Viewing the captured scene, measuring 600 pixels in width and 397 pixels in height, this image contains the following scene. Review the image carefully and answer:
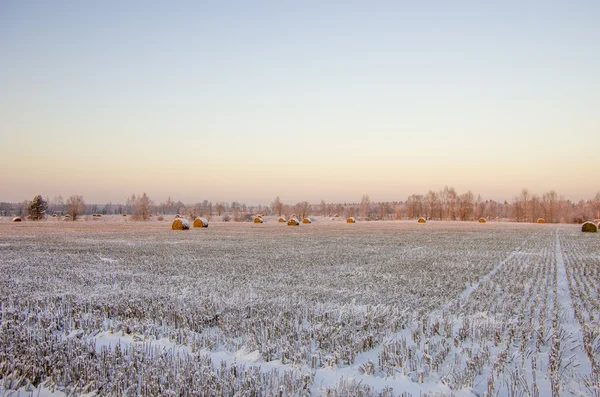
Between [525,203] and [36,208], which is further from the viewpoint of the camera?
[525,203]

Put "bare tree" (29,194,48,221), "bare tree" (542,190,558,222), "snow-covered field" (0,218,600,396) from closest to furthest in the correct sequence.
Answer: "snow-covered field" (0,218,600,396) → "bare tree" (29,194,48,221) → "bare tree" (542,190,558,222)

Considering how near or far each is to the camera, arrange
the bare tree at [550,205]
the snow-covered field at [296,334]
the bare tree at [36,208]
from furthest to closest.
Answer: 1. the bare tree at [550,205]
2. the bare tree at [36,208]
3. the snow-covered field at [296,334]

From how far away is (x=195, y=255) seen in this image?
2119 cm

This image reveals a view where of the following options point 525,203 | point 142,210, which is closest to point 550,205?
point 525,203

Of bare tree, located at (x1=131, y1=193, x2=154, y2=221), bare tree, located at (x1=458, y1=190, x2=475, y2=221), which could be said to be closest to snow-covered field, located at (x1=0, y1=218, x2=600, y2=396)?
bare tree, located at (x1=131, y1=193, x2=154, y2=221)

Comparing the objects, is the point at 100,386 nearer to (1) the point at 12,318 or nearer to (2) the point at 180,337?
(2) the point at 180,337

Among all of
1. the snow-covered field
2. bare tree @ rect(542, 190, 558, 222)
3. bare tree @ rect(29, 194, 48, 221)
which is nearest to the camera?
the snow-covered field

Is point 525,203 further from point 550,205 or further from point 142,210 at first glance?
point 142,210

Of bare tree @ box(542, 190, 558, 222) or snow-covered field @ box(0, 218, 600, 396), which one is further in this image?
bare tree @ box(542, 190, 558, 222)

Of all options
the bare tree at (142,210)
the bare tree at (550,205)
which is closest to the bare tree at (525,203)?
the bare tree at (550,205)

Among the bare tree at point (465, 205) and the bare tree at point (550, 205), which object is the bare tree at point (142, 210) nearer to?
the bare tree at point (465, 205)

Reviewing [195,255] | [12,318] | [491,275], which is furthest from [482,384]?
[195,255]

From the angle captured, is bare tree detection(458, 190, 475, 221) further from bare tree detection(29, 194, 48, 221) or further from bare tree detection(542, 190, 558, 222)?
bare tree detection(29, 194, 48, 221)

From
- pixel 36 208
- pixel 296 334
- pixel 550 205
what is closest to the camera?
pixel 296 334
